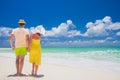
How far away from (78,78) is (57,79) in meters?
0.35

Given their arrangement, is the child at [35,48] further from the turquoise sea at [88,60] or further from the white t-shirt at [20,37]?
the turquoise sea at [88,60]

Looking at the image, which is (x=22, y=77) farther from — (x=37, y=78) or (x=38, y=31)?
(x=38, y=31)

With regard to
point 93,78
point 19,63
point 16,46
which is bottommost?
point 93,78

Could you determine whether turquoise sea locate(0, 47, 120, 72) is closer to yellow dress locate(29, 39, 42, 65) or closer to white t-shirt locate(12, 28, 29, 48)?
yellow dress locate(29, 39, 42, 65)

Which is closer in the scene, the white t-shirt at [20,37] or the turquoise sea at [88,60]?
the white t-shirt at [20,37]

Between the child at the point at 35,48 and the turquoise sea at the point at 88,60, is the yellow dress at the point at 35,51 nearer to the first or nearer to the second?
the child at the point at 35,48

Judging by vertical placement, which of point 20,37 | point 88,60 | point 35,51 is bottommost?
point 88,60

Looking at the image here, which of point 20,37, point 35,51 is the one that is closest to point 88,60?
point 35,51

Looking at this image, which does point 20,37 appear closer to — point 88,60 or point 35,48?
point 35,48

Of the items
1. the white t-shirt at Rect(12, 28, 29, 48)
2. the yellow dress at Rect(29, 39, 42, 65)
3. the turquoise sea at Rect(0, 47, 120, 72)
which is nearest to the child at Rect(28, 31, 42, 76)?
the yellow dress at Rect(29, 39, 42, 65)

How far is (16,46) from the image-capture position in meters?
4.23

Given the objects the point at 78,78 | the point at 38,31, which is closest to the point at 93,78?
the point at 78,78

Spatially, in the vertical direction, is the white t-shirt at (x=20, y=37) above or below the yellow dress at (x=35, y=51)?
above

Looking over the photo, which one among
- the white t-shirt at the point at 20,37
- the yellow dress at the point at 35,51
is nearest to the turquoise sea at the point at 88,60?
the yellow dress at the point at 35,51
